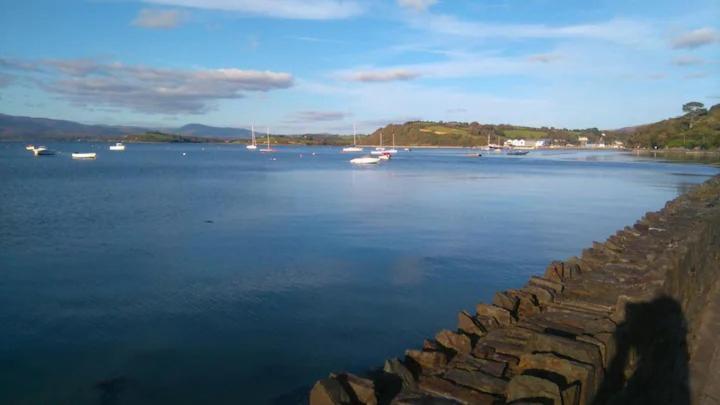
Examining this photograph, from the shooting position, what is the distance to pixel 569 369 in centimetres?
456

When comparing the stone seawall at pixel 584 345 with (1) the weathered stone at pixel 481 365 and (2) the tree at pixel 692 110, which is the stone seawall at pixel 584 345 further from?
(2) the tree at pixel 692 110

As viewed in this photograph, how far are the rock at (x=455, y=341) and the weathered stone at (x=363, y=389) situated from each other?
1.77m

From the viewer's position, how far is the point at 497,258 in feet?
50.3

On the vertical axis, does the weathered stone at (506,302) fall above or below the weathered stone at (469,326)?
above

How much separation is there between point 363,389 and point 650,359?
4210 mm

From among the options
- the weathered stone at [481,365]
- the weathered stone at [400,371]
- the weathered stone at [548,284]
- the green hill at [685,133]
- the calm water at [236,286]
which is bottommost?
the calm water at [236,286]

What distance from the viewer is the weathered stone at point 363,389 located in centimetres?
530

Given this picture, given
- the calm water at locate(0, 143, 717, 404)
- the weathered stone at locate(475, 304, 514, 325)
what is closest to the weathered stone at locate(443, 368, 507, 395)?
the weathered stone at locate(475, 304, 514, 325)

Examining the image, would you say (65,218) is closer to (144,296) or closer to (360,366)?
(144,296)

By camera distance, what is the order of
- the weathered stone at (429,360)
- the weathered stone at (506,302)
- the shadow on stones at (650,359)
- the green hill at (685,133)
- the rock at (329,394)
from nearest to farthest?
the rock at (329,394) → the shadow on stones at (650,359) → the weathered stone at (429,360) → the weathered stone at (506,302) → the green hill at (685,133)

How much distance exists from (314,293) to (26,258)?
9.11 meters

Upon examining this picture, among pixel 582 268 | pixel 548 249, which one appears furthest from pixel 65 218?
pixel 582 268

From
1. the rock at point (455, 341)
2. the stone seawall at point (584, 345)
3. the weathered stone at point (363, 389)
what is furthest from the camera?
the rock at point (455, 341)

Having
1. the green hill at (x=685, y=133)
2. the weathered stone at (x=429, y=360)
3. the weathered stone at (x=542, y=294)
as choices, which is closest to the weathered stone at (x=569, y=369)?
the weathered stone at (x=429, y=360)
